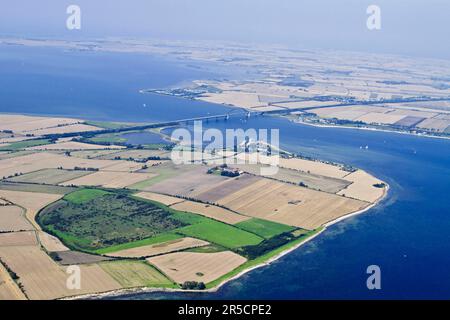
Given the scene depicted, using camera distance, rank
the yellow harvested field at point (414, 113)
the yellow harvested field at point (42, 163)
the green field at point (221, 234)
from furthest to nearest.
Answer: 1. the yellow harvested field at point (414, 113)
2. the yellow harvested field at point (42, 163)
3. the green field at point (221, 234)

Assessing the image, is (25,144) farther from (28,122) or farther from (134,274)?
(134,274)

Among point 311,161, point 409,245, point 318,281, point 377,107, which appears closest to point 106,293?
point 318,281

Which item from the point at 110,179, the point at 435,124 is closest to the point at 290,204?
the point at 110,179

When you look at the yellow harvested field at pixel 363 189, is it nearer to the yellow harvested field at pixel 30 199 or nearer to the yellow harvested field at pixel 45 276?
the yellow harvested field at pixel 30 199

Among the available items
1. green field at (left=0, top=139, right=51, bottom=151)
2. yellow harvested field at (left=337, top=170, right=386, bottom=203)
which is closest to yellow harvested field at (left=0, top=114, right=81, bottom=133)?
green field at (left=0, top=139, right=51, bottom=151)

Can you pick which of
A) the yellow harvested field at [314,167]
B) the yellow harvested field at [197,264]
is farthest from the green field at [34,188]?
the yellow harvested field at [314,167]

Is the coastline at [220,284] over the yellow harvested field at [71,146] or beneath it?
beneath

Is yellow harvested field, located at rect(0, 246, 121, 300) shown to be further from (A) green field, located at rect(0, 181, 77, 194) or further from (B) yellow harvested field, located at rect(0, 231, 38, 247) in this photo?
(A) green field, located at rect(0, 181, 77, 194)
